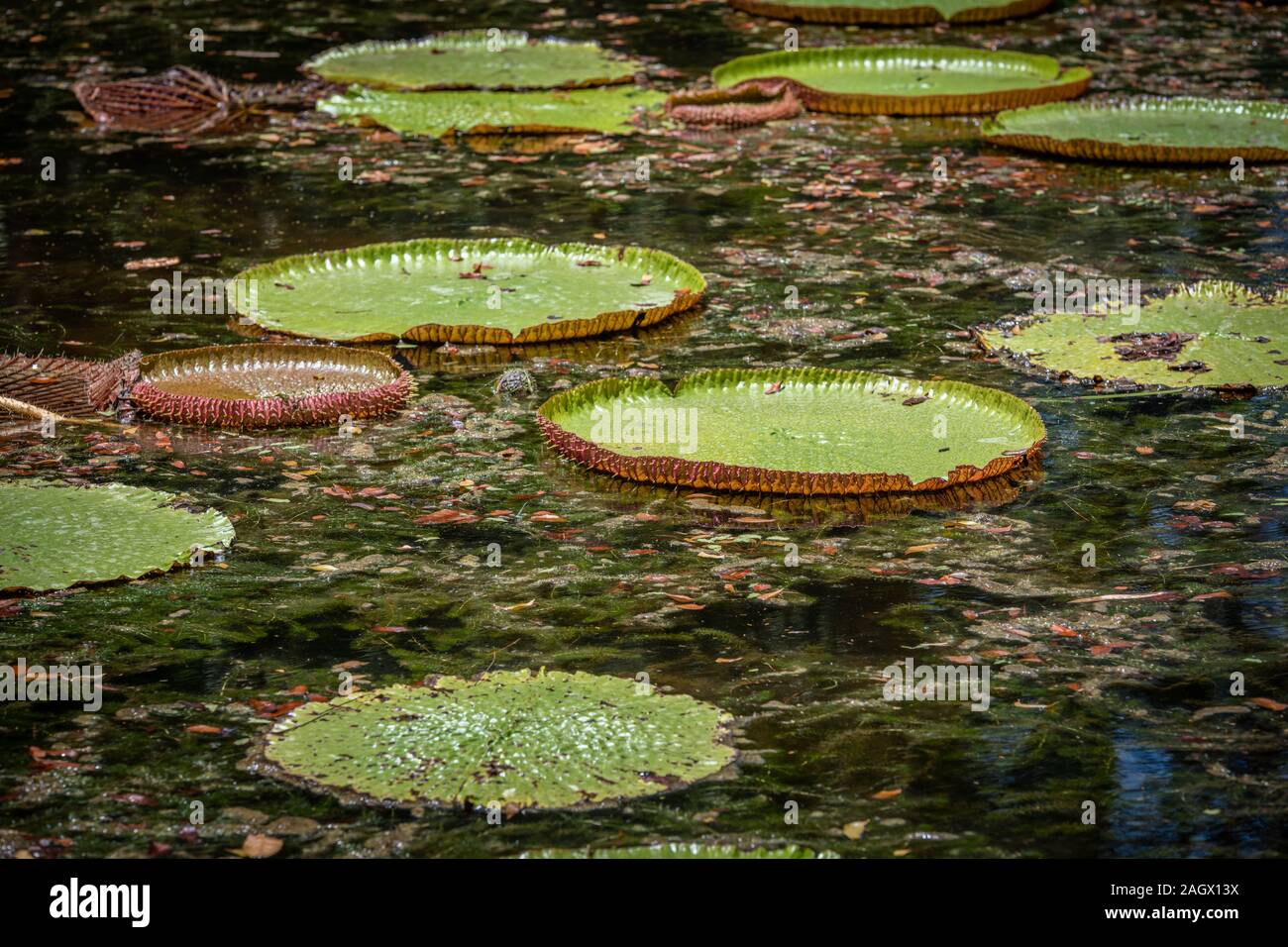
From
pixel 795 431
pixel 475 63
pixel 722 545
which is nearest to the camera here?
pixel 722 545

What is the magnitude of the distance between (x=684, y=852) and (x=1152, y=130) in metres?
7.52

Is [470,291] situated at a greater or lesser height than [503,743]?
greater

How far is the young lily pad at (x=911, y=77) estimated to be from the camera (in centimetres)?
1088

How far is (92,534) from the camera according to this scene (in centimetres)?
540

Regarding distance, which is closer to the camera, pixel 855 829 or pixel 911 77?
pixel 855 829

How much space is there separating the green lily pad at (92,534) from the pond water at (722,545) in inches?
3.5

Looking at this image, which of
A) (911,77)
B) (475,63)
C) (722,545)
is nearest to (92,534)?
(722,545)

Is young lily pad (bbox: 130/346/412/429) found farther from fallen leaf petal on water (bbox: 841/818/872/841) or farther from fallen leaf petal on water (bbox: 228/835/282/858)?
fallen leaf petal on water (bbox: 841/818/872/841)

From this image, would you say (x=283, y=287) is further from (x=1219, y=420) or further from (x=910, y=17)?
(x=910, y=17)

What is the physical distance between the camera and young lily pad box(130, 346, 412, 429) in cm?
645

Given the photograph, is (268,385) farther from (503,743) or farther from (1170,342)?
(1170,342)

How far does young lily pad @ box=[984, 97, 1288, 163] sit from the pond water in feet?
0.39

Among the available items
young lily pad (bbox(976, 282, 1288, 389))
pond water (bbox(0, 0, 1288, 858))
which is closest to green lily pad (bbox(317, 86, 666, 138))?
pond water (bbox(0, 0, 1288, 858))
